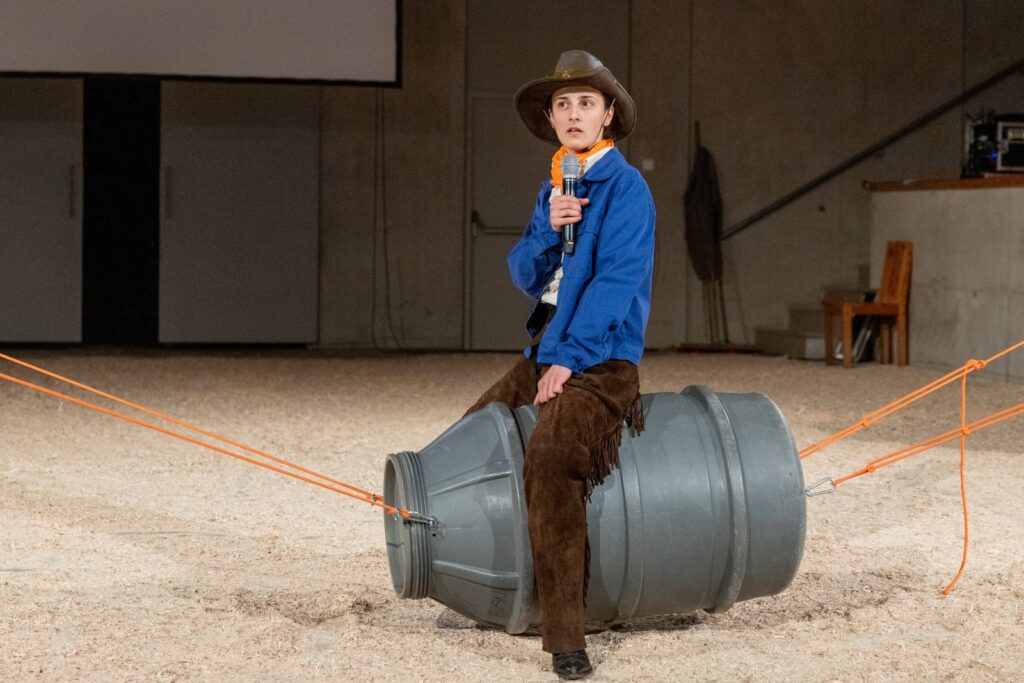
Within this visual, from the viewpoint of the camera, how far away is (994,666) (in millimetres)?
2811

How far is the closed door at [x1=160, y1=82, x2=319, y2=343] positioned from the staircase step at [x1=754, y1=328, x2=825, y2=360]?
11.8 ft

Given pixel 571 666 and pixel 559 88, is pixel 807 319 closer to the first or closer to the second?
pixel 559 88

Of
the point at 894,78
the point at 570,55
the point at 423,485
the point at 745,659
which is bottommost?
the point at 745,659

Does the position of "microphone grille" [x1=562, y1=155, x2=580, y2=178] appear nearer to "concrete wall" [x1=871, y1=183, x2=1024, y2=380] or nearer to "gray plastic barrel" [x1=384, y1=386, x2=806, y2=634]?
"gray plastic barrel" [x1=384, y1=386, x2=806, y2=634]

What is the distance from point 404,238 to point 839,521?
22.0 feet

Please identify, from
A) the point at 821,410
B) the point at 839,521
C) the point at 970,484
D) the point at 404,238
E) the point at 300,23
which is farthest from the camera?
the point at 404,238

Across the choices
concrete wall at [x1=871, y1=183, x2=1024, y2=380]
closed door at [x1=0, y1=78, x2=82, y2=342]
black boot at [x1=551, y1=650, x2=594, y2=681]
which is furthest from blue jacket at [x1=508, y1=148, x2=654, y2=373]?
closed door at [x1=0, y1=78, x2=82, y2=342]

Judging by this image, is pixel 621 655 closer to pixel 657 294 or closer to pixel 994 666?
pixel 994 666

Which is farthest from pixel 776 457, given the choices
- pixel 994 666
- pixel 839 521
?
pixel 839 521

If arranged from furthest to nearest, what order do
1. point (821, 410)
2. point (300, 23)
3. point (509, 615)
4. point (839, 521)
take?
1. point (300, 23)
2. point (821, 410)
3. point (839, 521)
4. point (509, 615)

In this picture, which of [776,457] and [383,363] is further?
[383,363]

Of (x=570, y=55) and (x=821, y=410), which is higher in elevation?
(x=570, y=55)

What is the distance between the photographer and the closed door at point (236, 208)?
10.3 metres

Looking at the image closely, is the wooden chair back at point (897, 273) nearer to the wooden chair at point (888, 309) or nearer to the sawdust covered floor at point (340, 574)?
the wooden chair at point (888, 309)
